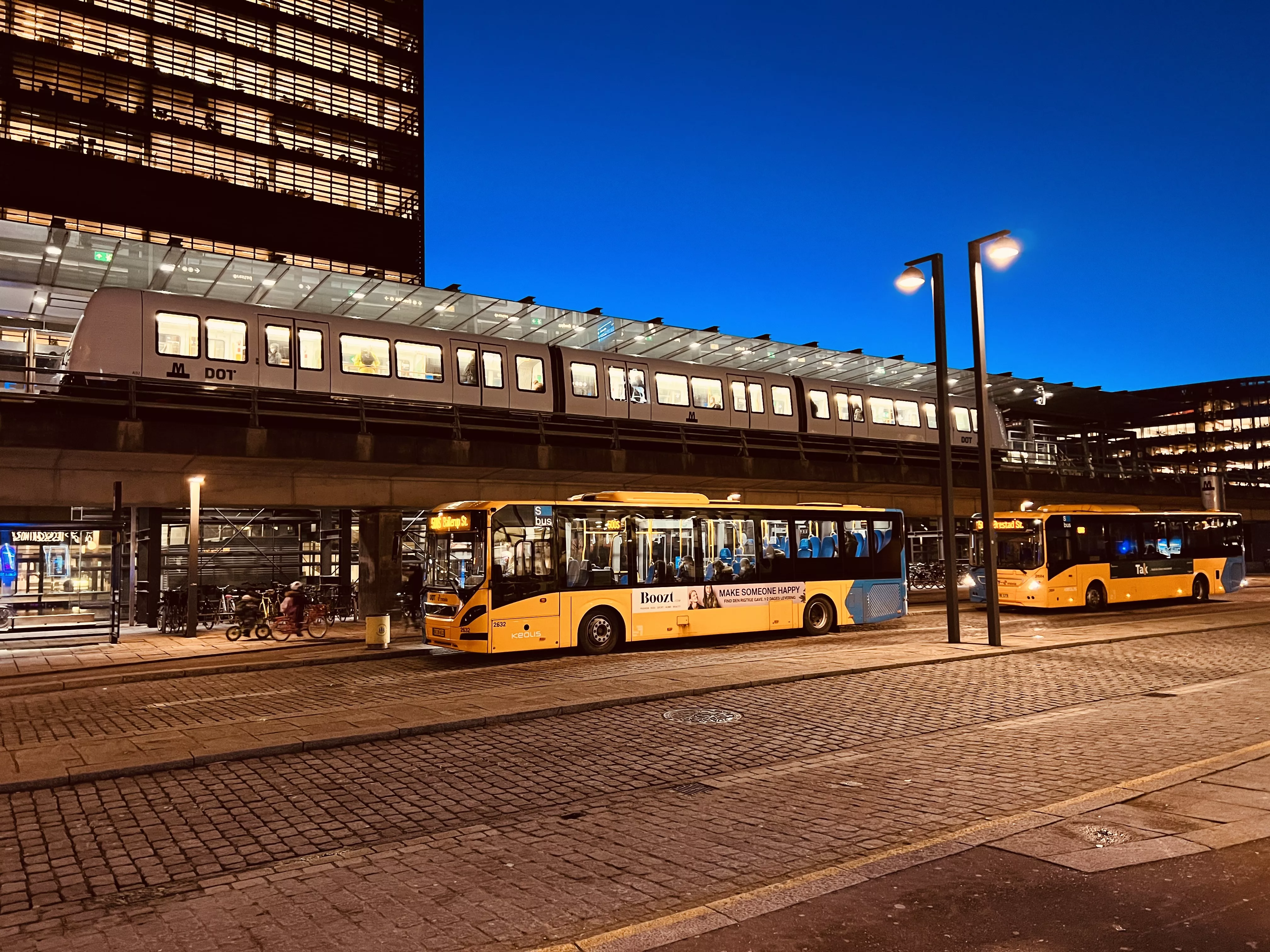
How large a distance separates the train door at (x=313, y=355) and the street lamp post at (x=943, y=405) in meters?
13.8

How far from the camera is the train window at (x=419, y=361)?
24.6 metres

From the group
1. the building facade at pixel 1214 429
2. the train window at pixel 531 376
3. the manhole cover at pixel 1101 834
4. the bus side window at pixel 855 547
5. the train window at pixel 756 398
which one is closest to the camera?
the manhole cover at pixel 1101 834

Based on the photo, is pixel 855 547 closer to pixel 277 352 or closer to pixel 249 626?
pixel 249 626

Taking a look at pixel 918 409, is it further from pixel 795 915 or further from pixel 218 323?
pixel 795 915

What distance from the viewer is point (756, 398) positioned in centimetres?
3303

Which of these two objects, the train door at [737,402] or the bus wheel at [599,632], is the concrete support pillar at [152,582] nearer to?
the bus wheel at [599,632]

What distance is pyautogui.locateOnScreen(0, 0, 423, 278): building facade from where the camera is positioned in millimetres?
47406

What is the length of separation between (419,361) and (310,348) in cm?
289

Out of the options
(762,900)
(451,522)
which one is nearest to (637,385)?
(451,522)

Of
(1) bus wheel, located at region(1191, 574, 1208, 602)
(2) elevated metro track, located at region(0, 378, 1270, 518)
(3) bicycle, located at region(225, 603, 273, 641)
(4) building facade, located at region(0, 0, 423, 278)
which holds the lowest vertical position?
(1) bus wheel, located at region(1191, 574, 1208, 602)

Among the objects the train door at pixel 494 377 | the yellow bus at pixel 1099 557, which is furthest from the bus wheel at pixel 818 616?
the train door at pixel 494 377

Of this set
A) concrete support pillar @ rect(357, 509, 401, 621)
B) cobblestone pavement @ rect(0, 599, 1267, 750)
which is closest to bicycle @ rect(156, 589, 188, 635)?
concrete support pillar @ rect(357, 509, 401, 621)

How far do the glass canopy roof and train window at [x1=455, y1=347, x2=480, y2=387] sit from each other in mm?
4252

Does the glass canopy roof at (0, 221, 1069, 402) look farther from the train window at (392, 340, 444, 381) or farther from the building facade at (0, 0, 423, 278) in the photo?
the building facade at (0, 0, 423, 278)
